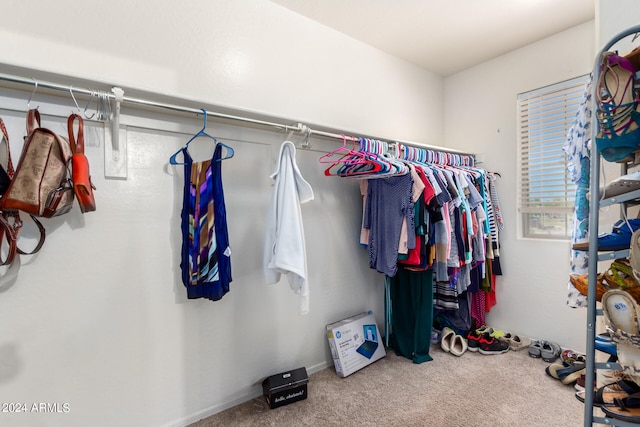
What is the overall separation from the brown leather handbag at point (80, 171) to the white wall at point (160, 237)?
0.49 feet

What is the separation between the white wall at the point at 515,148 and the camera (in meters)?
2.41

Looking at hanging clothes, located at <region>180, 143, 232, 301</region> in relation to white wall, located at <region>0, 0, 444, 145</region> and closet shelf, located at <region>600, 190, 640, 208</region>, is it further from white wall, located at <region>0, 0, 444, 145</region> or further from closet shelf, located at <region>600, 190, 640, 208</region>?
closet shelf, located at <region>600, 190, 640, 208</region>

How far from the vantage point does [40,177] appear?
1.17 m

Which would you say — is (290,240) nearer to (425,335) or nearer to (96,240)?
(96,240)

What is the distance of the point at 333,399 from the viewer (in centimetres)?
189

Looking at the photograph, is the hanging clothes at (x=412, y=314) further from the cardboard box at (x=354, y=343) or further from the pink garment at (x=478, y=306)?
the pink garment at (x=478, y=306)

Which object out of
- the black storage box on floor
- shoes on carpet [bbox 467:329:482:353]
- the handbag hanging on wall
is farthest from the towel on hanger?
shoes on carpet [bbox 467:329:482:353]

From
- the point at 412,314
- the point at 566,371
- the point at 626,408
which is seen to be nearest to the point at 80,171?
the point at 626,408

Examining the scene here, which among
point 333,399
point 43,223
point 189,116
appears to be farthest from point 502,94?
point 43,223

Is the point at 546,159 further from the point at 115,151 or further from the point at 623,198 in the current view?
the point at 115,151

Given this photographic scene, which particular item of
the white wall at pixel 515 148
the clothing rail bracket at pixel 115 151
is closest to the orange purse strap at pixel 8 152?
the clothing rail bracket at pixel 115 151

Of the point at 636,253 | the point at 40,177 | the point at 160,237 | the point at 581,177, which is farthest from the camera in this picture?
the point at 160,237

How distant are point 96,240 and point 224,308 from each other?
74 cm

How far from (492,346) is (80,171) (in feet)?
9.45
